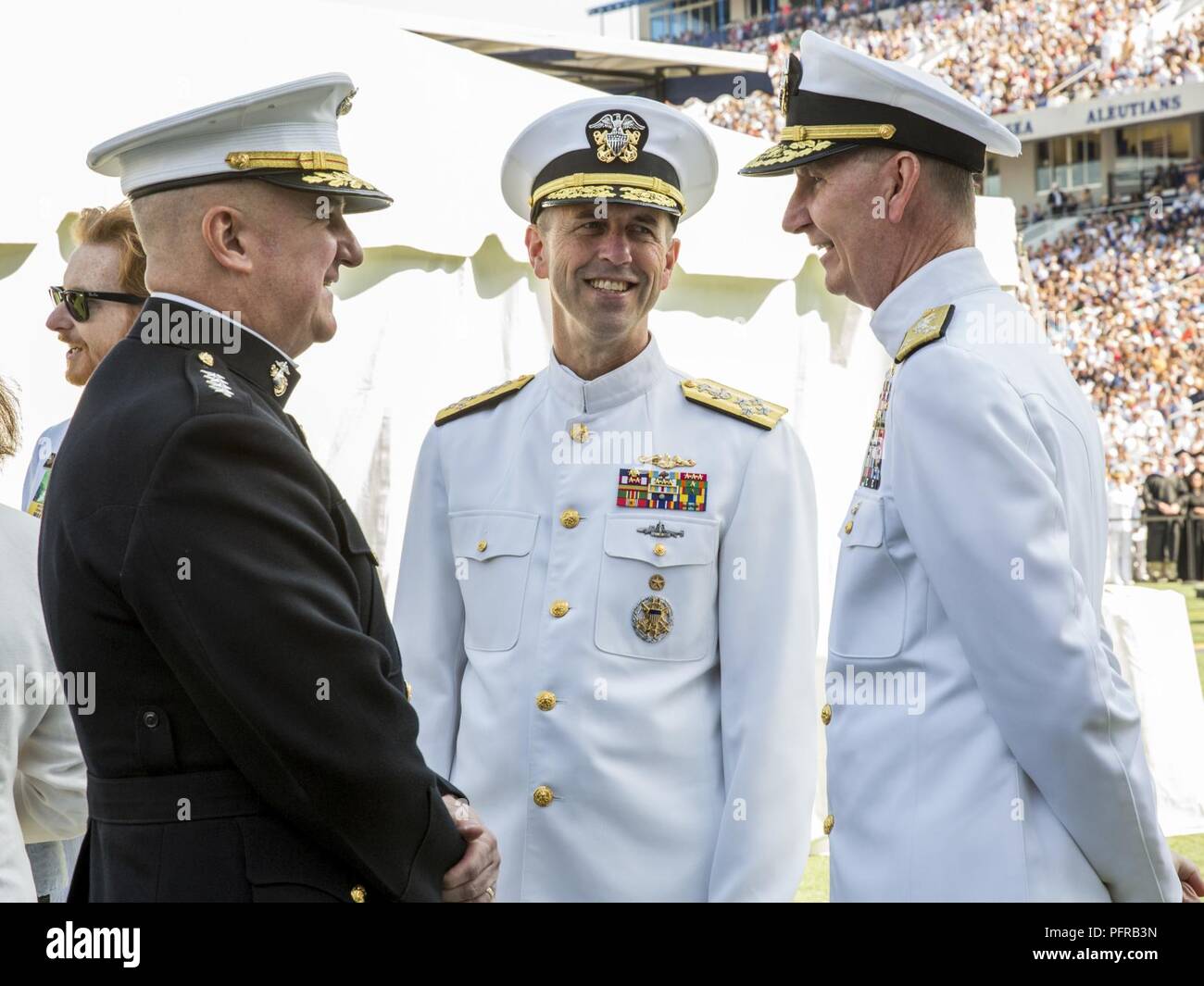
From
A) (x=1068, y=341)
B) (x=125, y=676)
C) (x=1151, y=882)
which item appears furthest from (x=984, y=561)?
(x=1068, y=341)

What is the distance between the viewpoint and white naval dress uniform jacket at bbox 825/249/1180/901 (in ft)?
5.80

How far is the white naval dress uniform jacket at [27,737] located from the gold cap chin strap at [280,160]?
0.92 metres

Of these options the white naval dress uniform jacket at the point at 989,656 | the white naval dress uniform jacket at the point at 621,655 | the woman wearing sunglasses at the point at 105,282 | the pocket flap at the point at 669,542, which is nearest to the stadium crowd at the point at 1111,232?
the woman wearing sunglasses at the point at 105,282

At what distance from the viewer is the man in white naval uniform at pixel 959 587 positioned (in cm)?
177

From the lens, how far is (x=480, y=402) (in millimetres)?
2914

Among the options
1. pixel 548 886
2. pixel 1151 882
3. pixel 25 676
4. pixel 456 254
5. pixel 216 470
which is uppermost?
pixel 456 254

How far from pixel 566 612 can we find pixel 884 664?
0.82 metres

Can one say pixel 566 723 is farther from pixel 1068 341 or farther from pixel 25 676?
pixel 1068 341

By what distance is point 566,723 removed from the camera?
8.42 feet

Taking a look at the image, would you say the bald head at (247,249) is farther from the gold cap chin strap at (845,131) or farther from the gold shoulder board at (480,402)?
the gold shoulder board at (480,402)

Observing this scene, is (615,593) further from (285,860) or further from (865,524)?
(285,860)

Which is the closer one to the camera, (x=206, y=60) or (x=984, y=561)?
(x=984, y=561)

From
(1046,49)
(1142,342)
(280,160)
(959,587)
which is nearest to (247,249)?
(280,160)

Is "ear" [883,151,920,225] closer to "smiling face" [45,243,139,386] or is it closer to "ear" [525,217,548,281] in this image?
"ear" [525,217,548,281]
